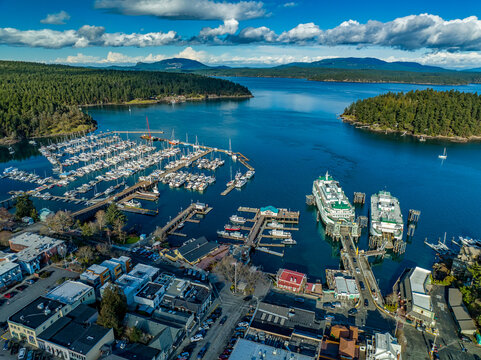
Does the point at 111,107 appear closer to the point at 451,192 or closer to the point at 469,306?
the point at 451,192

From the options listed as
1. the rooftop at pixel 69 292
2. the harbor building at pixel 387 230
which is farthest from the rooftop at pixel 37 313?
the harbor building at pixel 387 230

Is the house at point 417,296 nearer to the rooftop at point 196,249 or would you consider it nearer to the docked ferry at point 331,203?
the docked ferry at point 331,203

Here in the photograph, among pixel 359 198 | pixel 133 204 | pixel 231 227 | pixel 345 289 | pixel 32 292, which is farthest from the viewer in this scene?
pixel 359 198

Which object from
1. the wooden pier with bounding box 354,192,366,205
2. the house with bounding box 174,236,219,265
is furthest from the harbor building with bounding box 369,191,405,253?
the house with bounding box 174,236,219,265

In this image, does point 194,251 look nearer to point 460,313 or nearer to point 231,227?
point 231,227

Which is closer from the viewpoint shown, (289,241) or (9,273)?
(9,273)

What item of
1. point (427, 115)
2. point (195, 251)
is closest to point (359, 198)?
point (195, 251)
